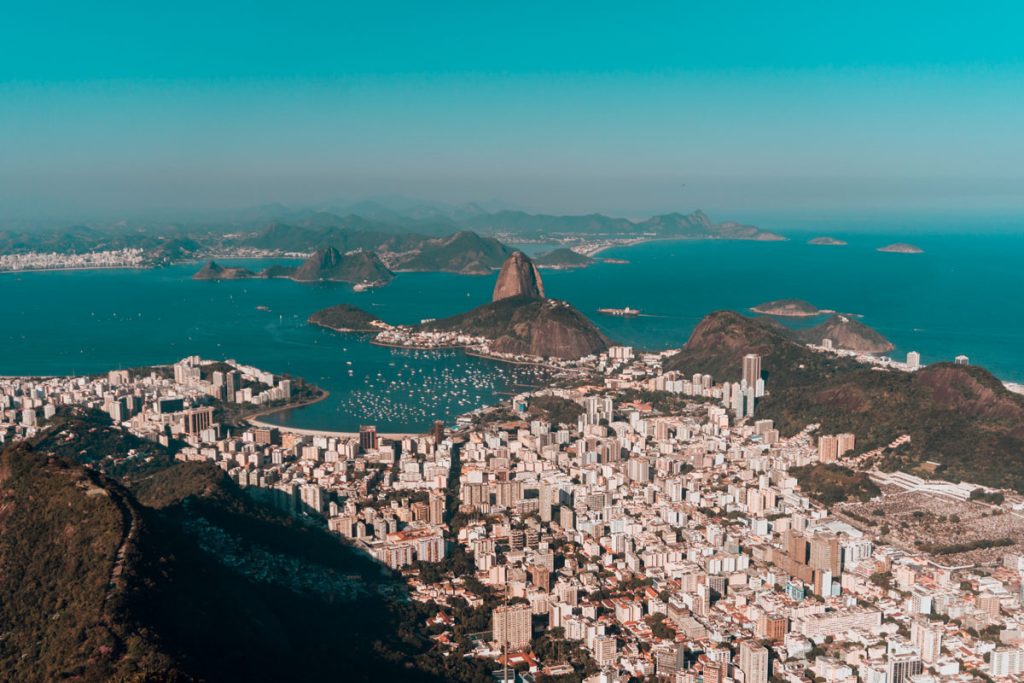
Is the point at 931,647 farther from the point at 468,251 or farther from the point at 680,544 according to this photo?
the point at 468,251

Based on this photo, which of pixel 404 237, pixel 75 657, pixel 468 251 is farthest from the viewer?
pixel 404 237

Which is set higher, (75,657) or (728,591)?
(75,657)

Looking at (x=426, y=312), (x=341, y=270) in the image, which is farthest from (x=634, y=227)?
(x=426, y=312)

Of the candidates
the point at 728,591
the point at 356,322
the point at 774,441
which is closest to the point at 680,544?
the point at 728,591

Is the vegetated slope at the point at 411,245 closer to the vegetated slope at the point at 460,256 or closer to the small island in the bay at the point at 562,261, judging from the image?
the vegetated slope at the point at 460,256

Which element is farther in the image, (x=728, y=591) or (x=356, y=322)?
(x=356, y=322)

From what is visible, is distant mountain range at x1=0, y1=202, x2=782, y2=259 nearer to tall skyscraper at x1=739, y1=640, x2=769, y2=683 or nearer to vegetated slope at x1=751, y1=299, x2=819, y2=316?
vegetated slope at x1=751, y1=299, x2=819, y2=316
